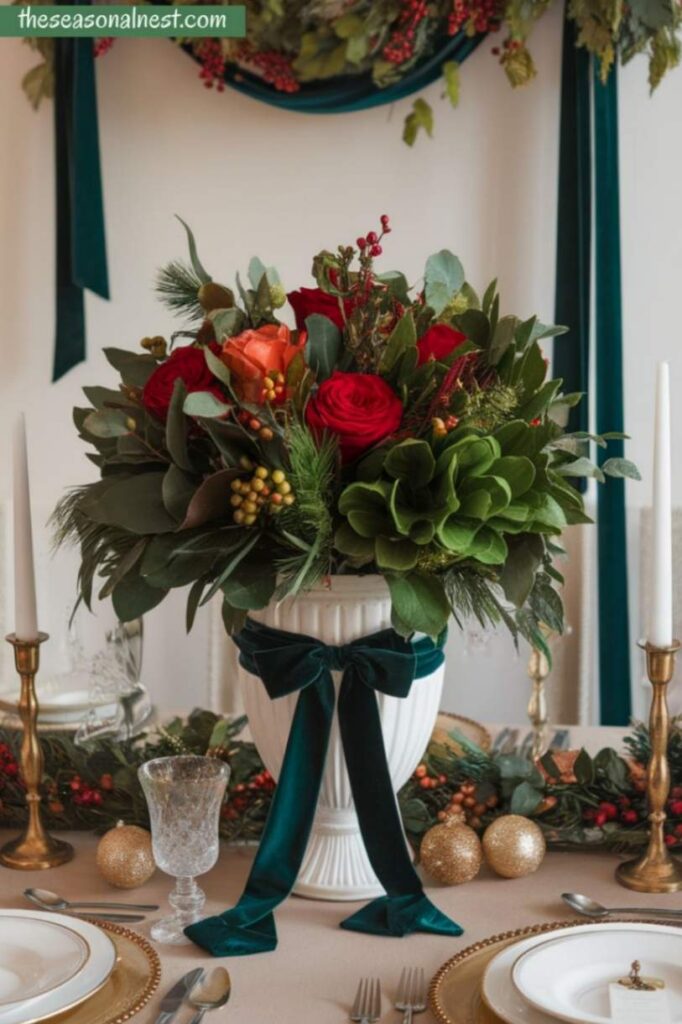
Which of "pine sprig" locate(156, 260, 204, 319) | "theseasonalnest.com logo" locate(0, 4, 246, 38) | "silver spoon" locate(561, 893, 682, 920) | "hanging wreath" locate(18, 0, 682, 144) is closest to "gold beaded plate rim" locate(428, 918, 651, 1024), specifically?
"silver spoon" locate(561, 893, 682, 920)

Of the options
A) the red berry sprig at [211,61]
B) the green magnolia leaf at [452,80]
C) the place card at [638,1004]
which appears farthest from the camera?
the red berry sprig at [211,61]

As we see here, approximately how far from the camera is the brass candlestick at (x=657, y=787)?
1.21 m

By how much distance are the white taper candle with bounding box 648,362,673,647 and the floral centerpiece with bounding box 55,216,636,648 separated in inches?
1.9

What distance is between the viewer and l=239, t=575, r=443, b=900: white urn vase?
116 cm

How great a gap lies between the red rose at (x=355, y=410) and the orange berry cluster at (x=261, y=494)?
6 cm

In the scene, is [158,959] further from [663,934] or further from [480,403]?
[480,403]

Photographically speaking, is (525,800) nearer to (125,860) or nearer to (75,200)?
(125,860)

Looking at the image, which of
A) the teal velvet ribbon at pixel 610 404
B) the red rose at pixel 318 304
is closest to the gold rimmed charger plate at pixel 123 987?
the red rose at pixel 318 304

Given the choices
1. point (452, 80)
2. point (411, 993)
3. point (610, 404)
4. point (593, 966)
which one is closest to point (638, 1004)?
point (593, 966)

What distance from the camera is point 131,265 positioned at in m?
3.22

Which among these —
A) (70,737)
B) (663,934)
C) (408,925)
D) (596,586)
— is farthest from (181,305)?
→ (596,586)

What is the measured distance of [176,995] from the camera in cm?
98

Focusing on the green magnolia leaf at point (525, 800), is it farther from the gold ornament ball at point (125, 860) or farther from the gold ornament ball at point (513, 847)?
the gold ornament ball at point (125, 860)

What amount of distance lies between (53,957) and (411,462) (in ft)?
1.59
